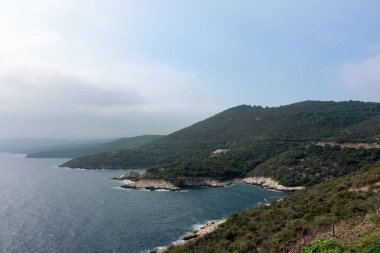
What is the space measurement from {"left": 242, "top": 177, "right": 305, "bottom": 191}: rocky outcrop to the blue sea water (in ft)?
15.8

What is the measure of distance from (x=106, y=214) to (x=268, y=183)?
56.2 meters

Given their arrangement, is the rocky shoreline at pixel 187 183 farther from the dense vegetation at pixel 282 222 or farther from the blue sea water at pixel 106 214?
the dense vegetation at pixel 282 222

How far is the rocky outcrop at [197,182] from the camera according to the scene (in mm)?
116375

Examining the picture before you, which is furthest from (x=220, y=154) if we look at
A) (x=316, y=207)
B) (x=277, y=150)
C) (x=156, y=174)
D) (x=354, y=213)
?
(x=354, y=213)

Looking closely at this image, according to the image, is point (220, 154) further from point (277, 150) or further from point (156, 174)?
point (156, 174)

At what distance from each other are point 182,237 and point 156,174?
6912 centimetres

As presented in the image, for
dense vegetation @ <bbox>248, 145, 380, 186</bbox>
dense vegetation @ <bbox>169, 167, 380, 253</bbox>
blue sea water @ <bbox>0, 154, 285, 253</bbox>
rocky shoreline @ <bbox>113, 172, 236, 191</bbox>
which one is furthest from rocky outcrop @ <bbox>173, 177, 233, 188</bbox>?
dense vegetation @ <bbox>169, 167, 380, 253</bbox>

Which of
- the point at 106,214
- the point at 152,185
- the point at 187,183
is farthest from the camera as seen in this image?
the point at 187,183

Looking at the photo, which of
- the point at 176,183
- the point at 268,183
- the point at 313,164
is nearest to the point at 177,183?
the point at 176,183

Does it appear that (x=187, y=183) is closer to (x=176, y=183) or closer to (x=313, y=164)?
(x=176, y=183)

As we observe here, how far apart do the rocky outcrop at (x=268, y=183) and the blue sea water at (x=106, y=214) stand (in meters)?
4.81

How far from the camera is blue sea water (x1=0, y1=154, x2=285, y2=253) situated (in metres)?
55.3

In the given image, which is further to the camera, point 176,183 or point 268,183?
point 176,183

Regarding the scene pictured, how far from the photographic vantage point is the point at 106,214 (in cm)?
7538
